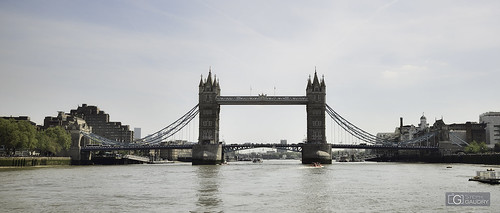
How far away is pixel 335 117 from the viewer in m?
133

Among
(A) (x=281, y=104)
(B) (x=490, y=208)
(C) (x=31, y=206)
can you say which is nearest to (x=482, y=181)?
(B) (x=490, y=208)

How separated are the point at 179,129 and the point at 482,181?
94465 millimetres

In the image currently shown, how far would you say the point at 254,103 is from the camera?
122438 millimetres

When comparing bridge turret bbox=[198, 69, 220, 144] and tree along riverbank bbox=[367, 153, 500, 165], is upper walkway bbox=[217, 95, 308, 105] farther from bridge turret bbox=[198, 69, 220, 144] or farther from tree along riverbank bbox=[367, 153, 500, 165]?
tree along riverbank bbox=[367, 153, 500, 165]

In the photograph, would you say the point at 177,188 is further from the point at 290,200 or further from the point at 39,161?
the point at 39,161

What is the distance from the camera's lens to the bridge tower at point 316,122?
120m

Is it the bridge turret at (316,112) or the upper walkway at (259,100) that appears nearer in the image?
the upper walkway at (259,100)

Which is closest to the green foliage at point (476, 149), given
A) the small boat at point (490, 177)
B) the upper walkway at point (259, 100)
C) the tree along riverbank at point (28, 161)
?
the upper walkway at point (259, 100)

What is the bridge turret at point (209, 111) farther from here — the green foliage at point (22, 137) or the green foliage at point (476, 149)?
the green foliage at point (476, 149)

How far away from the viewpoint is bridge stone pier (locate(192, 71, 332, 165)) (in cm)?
11894

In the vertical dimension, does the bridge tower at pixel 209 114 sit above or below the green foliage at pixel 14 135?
above

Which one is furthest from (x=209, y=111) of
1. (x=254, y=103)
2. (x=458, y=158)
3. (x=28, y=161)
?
(x=458, y=158)
